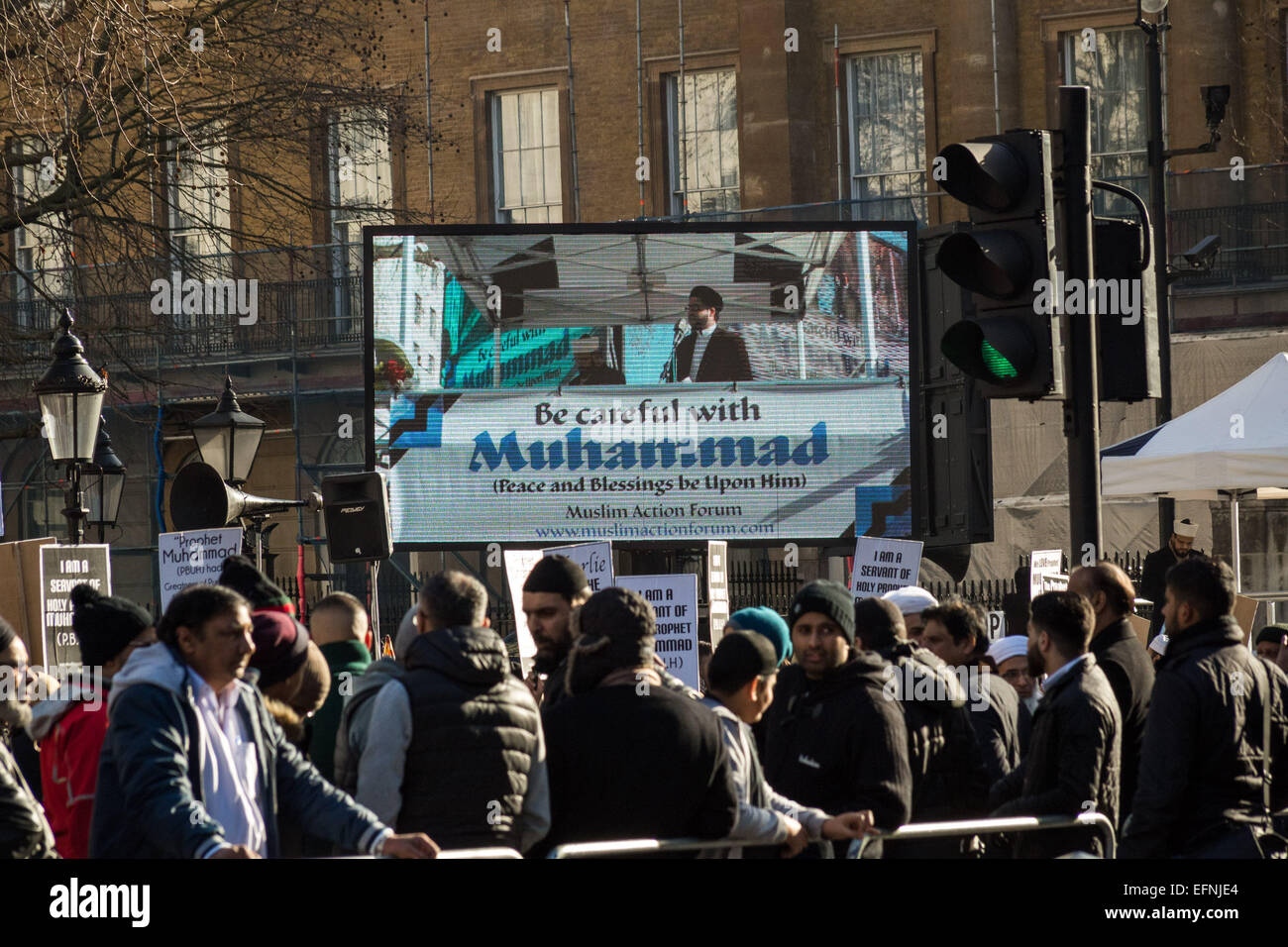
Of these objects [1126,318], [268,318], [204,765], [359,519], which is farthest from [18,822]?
[268,318]

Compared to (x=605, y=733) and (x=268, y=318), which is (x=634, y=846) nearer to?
(x=605, y=733)

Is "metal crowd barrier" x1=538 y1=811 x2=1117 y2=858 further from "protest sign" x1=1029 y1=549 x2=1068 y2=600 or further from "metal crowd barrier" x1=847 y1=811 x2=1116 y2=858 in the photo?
"protest sign" x1=1029 y1=549 x2=1068 y2=600

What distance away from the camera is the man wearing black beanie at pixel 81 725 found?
6.50 m

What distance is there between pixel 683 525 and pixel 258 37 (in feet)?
22.4

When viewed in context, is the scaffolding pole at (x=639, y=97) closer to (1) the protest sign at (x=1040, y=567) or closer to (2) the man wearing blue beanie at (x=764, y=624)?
→ (1) the protest sign at (x=1040, y=567)

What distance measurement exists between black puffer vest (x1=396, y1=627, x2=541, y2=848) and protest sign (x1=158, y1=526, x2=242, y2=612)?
6.47 m

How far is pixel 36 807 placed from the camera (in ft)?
19.1

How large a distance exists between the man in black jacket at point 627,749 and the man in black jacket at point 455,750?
117mm

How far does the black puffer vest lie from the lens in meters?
6.17

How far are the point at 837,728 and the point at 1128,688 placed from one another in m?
1.50

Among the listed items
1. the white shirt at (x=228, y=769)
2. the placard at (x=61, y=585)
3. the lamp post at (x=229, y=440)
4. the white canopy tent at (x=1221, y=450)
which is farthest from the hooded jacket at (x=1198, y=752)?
the lamp post at (x=229, y=440)

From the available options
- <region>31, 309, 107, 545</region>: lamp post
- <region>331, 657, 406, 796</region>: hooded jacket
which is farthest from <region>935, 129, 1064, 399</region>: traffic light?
<region>31, 309, 107, 545</region>: lamp post

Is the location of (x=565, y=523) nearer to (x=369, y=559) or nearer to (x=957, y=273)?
(x=369, y=559)

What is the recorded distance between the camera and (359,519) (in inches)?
553
